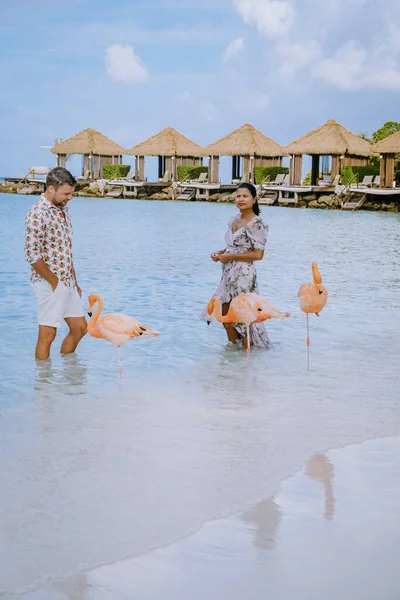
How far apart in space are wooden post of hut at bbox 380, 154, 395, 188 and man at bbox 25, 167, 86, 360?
35285mm

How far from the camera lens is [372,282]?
13242 mm

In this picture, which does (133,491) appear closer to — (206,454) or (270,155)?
(206,454)

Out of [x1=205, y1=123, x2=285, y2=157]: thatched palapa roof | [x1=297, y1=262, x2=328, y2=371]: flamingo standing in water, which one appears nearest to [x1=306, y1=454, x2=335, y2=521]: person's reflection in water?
[x1=297, y1=262, x2=328, y2=371]: flamingo standing in water

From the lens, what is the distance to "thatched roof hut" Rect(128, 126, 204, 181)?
51.5m

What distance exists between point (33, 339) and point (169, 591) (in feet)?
16.5

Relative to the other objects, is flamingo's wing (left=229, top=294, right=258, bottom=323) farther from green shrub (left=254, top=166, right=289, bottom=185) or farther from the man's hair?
green shrub (left=254, top=166, right=289, bottom=185)

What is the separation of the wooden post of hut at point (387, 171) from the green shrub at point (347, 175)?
2.98 metres

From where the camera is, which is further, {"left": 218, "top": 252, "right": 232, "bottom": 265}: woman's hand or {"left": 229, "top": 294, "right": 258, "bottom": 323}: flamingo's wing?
{"left": 218, "top": 252, "right": 232, "bottom": 265}: woman's hand

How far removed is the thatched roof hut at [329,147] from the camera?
143 feet

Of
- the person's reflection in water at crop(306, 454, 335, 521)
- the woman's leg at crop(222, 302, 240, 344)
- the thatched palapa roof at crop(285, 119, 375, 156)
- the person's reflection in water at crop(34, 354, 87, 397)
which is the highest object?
the thatched palapa roof at crop(285, 119, 375, 156)

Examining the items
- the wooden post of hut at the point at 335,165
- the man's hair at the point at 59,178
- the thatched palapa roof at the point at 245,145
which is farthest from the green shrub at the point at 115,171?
the man's hair at the point at 59,178

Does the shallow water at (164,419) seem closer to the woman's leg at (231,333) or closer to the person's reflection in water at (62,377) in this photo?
the person's reflection in water at (62,377)

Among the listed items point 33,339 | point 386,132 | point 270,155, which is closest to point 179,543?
point 33,339

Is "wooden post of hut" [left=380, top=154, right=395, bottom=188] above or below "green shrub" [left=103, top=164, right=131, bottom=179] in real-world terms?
below
